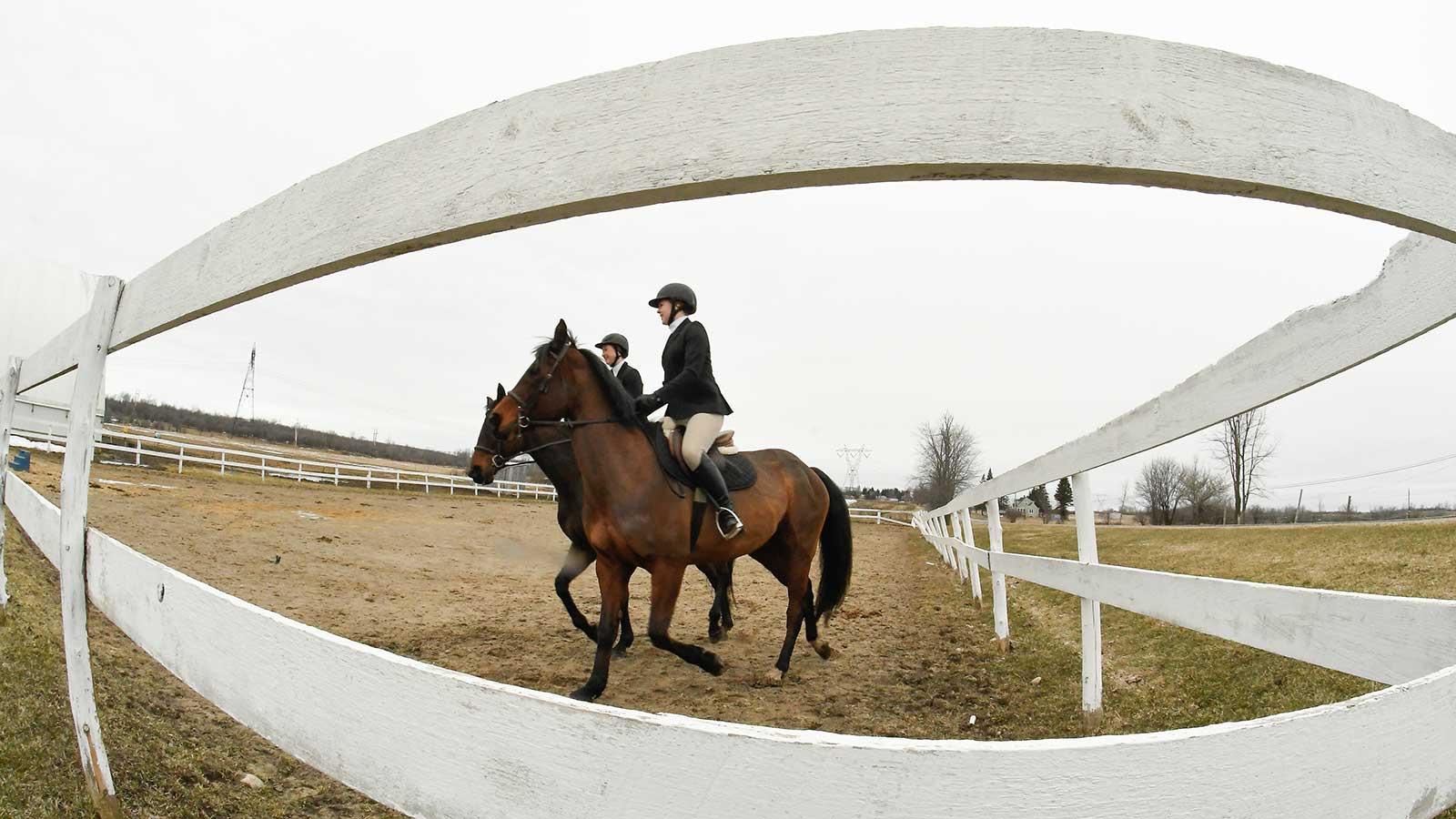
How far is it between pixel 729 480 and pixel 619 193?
3.90m

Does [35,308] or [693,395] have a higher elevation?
[35,308]

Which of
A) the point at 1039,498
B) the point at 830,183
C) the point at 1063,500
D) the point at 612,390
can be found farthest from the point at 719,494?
the point at 1063,500

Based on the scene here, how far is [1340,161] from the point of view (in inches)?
35.9

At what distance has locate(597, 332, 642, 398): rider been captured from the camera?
641cm

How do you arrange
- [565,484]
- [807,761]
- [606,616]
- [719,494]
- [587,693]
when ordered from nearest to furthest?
[807,761]
[587,693]
[606,616]
[719,494]
[565,484]

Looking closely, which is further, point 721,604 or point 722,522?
point 721,604

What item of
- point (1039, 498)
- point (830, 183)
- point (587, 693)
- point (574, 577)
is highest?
point (830, 183)

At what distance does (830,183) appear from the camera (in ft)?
3.02

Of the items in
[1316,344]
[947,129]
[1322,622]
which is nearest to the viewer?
[947,129]

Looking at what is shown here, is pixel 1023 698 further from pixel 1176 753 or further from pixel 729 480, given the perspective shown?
pixel 1176 753

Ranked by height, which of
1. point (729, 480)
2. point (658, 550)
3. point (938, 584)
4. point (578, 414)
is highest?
point (578, 414)

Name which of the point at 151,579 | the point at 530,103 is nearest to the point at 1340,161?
the point at 530,103

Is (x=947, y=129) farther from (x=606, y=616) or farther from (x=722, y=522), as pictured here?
(x=722, y=522)

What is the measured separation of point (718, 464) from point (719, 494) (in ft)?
1.10
